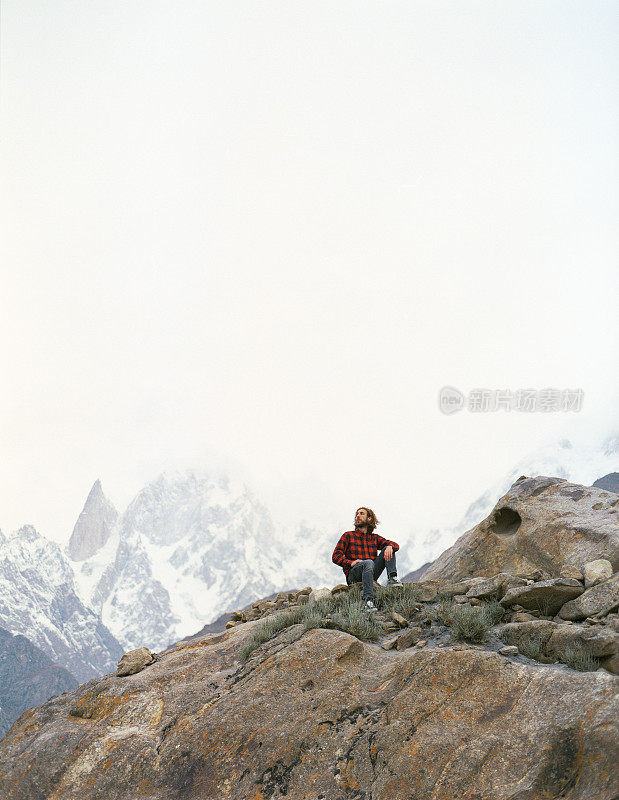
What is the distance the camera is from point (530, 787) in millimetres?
5605

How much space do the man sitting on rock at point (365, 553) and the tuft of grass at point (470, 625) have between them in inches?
105

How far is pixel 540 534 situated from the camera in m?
12.4

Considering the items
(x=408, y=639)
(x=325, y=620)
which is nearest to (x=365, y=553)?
(x=325, y=620)

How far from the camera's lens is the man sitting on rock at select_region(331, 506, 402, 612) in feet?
37.6

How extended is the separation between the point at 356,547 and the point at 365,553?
0.23m

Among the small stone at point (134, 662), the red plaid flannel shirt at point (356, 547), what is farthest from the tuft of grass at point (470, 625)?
the small stone at point (134, 662)

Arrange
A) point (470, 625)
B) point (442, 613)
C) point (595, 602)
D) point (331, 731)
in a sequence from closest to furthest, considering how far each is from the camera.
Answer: point (331, 731) < point (595, 602) < point (470, 625) < point (442, 613)

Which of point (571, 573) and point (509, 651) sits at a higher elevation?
point (571, 573)

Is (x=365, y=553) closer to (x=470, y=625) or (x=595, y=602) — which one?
(x=470, y=625)

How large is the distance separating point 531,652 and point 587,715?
1580 mm

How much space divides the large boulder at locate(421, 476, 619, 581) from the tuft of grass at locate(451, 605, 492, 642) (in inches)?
125

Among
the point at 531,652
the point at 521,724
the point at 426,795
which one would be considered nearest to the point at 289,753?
the point at 426,795

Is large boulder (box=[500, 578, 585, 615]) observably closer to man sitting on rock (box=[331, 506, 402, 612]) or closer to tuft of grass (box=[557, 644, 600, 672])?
tuft of grass (box=[557, 644, 600, 672])

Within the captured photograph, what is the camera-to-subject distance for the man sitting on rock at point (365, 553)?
11.5 m
